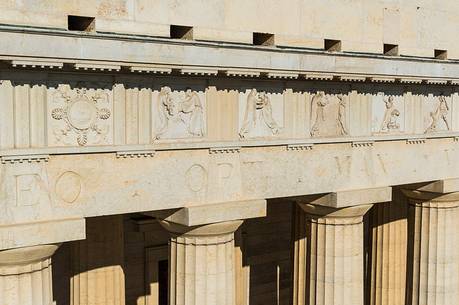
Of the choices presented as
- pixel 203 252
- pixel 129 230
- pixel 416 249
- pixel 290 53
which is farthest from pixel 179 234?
pixel 416 249

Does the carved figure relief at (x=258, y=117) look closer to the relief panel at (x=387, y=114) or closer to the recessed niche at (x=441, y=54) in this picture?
the relief panel at (x=387, y=114)

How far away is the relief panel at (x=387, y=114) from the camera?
20562mm

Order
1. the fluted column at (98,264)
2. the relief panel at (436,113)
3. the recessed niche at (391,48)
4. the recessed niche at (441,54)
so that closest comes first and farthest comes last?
the fluted column at (98,264), the recessed niche at (391,48), the relief panel at (436,113), the recessed niche at (441,54)

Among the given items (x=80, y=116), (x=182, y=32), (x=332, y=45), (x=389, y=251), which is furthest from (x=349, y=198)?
(x=80, y=116)

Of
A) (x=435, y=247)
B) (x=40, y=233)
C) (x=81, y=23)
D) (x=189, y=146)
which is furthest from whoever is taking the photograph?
(x=435, y=247)

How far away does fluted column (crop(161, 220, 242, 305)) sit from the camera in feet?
55.1

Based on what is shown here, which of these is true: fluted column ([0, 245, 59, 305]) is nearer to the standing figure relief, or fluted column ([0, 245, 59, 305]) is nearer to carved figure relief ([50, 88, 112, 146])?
carved figure relief ([50, 88, 112, 146])

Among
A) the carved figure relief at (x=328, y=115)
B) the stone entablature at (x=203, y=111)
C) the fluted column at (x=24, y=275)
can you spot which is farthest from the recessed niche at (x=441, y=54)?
the fluted column at (x=24, y=275)

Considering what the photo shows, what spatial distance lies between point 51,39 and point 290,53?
20.6 ft

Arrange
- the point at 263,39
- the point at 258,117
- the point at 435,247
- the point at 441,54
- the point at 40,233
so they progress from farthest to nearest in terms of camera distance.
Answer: the point at 435,247 < the point at 441,54 < the point at 263,39 < the point at 258,117 < the point at 40,233

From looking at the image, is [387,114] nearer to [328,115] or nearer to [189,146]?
[328,115]

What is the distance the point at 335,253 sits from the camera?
65.4 ft

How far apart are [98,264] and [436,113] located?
11522 millimetres

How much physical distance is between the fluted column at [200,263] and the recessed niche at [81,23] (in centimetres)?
486
